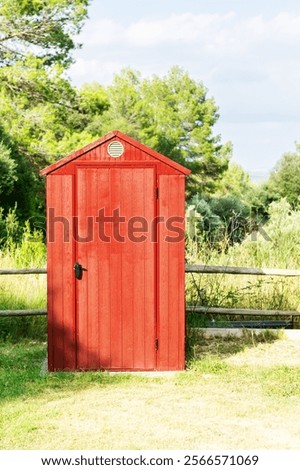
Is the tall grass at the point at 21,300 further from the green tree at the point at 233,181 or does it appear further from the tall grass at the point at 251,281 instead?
the green tree at the point at 233,181

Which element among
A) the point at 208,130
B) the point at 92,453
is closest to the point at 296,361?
the point at 92,453

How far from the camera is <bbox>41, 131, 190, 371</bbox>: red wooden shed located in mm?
7406

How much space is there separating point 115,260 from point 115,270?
0.11 metres

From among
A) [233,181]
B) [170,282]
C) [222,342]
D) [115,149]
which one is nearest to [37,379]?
[170,282]

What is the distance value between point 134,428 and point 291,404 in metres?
1.59

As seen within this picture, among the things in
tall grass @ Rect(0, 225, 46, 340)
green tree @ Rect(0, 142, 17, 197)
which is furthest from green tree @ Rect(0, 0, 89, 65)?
tall grass @ Rect(0, 225, 46, 340)

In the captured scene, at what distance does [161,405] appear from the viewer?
6.44 m

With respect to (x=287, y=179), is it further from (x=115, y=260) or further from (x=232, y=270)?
(x=115, y=260)

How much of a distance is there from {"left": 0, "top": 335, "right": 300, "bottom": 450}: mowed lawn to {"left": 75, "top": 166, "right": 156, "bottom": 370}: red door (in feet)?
0.95

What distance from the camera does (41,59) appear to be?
87.5ft

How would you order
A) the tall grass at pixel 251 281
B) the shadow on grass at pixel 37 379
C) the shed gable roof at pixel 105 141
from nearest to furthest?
the shadow on grass at pixel 37 379 < the shed gable roof at pixel 105 141 < the tall grass at pixel 251 281

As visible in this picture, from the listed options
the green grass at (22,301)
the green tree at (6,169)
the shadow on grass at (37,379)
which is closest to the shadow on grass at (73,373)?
the shadow on grass at (37,379)

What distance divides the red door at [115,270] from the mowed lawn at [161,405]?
29 cm

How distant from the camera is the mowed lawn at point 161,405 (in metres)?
5.51
